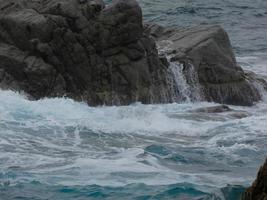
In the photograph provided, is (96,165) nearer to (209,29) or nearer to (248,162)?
(248,162)

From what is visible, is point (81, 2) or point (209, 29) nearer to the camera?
point (81, 2)

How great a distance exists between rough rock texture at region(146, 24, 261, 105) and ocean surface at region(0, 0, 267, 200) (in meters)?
0.45

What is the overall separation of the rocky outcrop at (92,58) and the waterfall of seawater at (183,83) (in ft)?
0.21

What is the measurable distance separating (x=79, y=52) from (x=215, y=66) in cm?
361

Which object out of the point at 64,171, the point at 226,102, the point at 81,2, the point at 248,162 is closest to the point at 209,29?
the point at 226,102

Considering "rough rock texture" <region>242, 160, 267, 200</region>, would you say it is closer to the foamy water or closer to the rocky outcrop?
the foamy water

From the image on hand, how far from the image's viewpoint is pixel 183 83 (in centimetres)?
1717

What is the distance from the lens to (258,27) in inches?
1069

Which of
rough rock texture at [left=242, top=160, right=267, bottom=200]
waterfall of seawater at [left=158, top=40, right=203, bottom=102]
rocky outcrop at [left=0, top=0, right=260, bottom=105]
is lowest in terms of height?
waterfall of seawater at [left=158, top=40, right=203, bottom=102]

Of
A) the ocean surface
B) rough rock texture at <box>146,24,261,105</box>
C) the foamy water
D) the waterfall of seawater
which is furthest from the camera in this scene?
rough rock texture at <box>146,24,261,105</box>

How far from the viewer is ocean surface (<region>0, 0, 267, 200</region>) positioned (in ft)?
32.1

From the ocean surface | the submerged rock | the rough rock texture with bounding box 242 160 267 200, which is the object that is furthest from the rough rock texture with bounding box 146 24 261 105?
the rough rock texture with bounding box 242 160 267 200

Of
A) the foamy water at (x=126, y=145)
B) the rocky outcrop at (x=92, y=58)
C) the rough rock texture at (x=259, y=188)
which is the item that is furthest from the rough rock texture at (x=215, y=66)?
the rough rock texture at (x=259, y=188)

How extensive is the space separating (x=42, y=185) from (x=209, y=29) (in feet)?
A: 32.8
